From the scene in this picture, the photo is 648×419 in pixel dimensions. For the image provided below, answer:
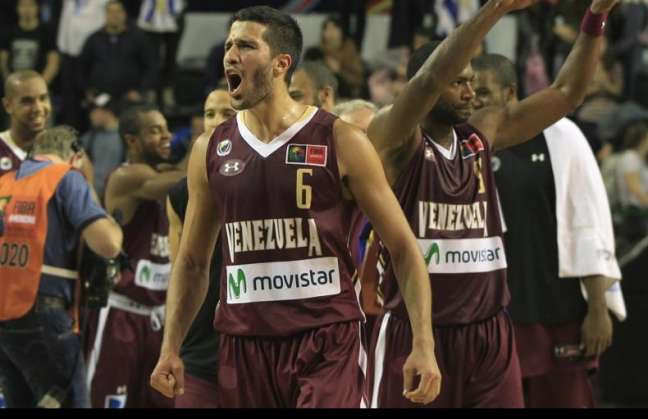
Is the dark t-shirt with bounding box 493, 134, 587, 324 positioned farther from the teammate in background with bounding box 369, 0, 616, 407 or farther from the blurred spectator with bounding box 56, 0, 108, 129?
the blurred spectator with bounding box 56, 0, 108, 129

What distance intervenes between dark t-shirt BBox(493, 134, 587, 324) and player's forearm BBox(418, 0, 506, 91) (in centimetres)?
197

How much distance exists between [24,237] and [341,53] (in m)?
7.97

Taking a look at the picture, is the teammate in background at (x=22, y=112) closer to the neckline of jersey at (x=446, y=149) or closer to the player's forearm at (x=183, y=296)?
the neckline of jersey at (x=446, y=149)

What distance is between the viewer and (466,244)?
21.3 ft

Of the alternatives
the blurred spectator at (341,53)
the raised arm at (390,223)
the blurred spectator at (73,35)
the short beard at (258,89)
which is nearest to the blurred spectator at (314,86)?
the short beard at (258,89)

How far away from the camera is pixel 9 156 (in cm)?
916

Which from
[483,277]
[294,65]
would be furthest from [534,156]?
[294,65]

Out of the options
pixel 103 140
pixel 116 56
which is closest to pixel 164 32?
pixel 116 56

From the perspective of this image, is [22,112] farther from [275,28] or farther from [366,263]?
[275,28]

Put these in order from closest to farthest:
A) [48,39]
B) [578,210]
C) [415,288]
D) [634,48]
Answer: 1. [415,288]
2. [578,210]
3. [48,39]
4. [634,48]

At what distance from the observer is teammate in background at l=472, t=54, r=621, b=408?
7648 mm

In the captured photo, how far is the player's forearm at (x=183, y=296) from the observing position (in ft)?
18.3

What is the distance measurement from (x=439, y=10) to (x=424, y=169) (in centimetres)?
932

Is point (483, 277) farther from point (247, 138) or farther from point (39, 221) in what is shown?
point (39, 221)
